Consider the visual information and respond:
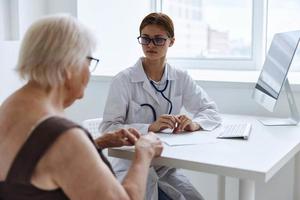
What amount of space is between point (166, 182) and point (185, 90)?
0.43 metres

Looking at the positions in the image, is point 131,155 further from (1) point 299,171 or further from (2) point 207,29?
(2) point 207,29

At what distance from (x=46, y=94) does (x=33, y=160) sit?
19cm

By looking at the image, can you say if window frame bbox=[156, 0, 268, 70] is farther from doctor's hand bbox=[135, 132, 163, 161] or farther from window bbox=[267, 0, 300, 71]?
doctor's hand bbox=[135, 132, 163, 161]

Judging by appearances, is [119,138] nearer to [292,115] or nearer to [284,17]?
[292,115]

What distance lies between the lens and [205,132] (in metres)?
1.83

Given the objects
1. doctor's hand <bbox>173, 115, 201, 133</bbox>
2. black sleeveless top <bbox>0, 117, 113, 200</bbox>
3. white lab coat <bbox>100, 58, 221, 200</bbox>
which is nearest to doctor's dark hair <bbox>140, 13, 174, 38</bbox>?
white lab coat <bbox>100, 58, 221, 200</bbox>

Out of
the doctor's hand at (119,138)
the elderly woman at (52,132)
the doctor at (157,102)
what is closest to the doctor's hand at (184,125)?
the doctor at (157,102)

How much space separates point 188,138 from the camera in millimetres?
1721

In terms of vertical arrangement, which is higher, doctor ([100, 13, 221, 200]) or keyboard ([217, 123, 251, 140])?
doctor ([100, 13, 221, 200])

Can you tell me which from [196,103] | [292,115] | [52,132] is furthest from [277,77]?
[52,132]

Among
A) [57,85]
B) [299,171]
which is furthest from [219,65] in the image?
[57,85]

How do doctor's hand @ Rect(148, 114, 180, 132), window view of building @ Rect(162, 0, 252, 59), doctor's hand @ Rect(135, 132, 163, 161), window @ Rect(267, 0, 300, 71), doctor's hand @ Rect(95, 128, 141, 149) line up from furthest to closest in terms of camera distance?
1. window view of building @ Rect(162, 0, 252, 59)
2. window @ Rect(267, 0, 300, 71)
3. doctor's hand @ Rect(148, 114, 180, 132)
4. doctor's hand @ Rect(95, 128, 141, 149)
5. doctor's hand @ Rect(135, 132, 163, 161)

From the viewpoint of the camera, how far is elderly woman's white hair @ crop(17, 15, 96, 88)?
3.60 feet

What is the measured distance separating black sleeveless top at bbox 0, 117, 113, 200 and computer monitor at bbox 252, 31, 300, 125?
1140 mm
